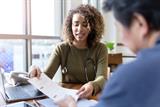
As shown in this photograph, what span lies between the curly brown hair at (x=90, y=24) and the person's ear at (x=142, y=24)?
1.39 meters

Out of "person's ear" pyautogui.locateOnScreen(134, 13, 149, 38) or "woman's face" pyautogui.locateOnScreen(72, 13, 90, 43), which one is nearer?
"person's ear" pyautogui.locateOnScreen(134, 13, 149, 38)

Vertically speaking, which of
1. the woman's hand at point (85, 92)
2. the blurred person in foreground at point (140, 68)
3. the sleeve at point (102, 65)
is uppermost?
the blurred person in foreground at point (140, 68)

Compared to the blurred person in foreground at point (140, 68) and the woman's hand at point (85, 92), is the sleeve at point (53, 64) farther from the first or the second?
the blurred person in foreground at point (140, 68)

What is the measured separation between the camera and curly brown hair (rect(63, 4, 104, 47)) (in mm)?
1964

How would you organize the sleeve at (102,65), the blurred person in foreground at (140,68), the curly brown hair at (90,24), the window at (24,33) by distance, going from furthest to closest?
1. the window at (24,33)
2. the curly brown hair at (90,24)
3. the sleeve at (102,65)
4. the blurred person in foreground at (140,68)

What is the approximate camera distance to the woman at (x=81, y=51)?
1.88 metres

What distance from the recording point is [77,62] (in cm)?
192

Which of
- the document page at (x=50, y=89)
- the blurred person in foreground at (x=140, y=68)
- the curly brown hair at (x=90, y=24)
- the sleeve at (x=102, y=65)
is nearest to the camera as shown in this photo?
the blurred person in foreground at (x=140, y=68)

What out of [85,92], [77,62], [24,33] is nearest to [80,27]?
[77,62]

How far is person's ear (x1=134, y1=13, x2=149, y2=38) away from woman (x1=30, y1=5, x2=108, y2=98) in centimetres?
123

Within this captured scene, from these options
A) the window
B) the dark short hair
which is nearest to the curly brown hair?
the window

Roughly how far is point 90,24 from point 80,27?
14 cm

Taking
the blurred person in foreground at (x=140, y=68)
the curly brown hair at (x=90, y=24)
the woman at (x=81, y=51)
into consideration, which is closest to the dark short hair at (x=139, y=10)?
the blurred person in foreground at (x=140, y=68)

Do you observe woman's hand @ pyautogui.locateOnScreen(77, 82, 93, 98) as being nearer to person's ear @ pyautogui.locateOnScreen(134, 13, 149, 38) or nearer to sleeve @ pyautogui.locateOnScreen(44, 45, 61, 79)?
sleeve @ pyautogui.locateOnScreen(44, 45, 61, 79)
